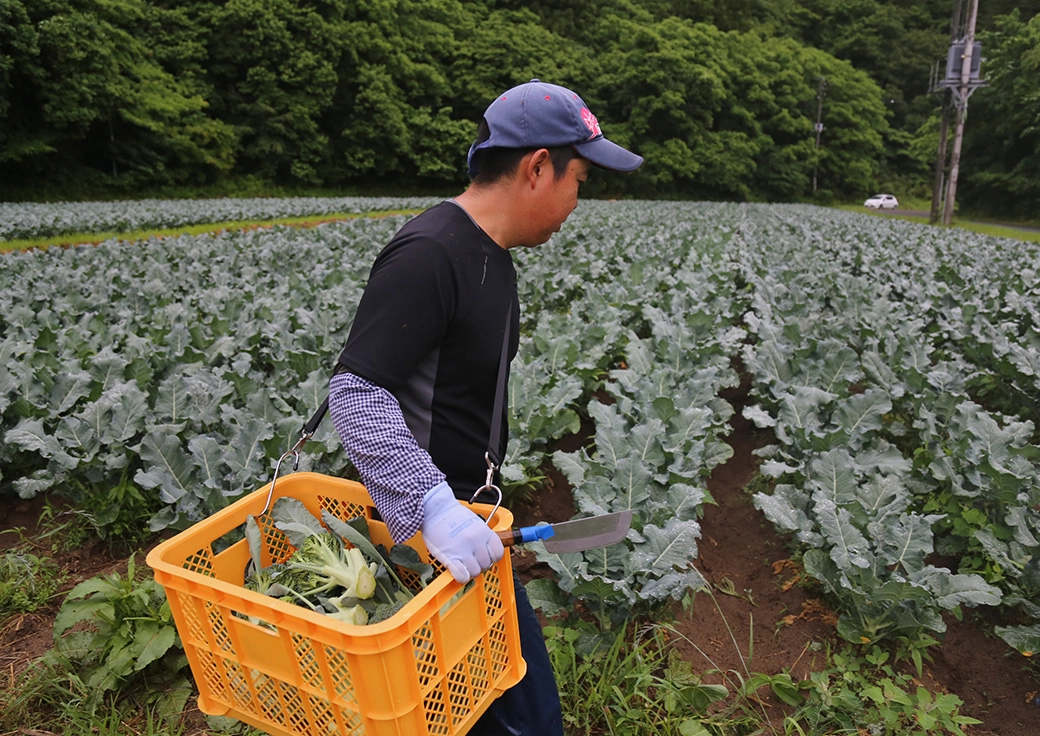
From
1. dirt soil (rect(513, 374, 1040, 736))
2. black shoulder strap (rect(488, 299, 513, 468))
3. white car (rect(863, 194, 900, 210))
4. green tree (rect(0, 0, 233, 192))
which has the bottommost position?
white car (rect(863, 194, 900, 210))

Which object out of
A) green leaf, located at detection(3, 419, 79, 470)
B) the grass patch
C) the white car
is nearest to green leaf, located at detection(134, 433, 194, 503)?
green leaf, located at detection(3, 419, 79, 470)

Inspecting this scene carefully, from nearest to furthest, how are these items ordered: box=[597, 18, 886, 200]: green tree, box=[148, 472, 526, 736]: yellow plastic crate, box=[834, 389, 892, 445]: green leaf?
box=[148, 472, 526, 736]: yellow plastic crate, box=[834, 389, 892, 445]: green leaf, box=[597, 18, 886, 200]: green tree

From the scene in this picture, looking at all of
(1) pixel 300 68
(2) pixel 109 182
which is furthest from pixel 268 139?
(2) pixel 109 182

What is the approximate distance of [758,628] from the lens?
9.94 ft

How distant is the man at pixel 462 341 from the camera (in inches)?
59.4

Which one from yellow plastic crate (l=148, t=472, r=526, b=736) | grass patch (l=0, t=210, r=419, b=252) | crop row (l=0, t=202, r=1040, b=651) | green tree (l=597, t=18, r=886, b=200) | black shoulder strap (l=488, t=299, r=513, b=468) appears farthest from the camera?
green tree (l=597, t=18, r=886, b=200)

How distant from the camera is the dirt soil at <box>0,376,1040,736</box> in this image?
2.65 m

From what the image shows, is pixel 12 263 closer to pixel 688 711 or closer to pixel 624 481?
pixel 624 481

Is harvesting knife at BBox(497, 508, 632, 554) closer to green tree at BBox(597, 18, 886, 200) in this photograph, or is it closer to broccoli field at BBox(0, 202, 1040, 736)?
broccoli field at BBox(0, 202, 1040, 736)

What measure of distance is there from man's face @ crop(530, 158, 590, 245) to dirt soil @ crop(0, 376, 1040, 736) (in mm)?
1878

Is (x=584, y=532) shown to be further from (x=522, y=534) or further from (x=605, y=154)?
(x=605, y=154)

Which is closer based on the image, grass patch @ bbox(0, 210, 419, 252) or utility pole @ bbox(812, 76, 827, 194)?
grass patch @ bbox(0, 210, 419, 252)

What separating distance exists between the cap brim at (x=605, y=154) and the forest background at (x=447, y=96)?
37229 millimetres

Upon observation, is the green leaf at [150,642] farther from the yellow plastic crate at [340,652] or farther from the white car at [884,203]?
the white car at [884,203]
